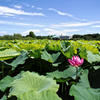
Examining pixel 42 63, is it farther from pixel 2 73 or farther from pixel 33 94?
pixel 33 94

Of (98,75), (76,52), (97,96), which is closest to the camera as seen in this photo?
(97,96)

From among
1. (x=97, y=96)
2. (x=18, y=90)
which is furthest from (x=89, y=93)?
(x=18, y=90)

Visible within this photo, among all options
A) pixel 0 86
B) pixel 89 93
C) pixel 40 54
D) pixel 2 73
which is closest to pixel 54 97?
pixel 89 93

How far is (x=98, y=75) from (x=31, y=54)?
0.66 meters

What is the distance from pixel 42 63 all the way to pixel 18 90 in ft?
2.38

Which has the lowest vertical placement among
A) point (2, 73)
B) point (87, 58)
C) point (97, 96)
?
point (2, 73)

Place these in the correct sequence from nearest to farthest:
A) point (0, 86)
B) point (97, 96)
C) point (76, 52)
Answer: point (97, 96) < point (0, 86) < point (76, 52)

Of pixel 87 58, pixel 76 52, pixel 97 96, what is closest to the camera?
pixel 97 96

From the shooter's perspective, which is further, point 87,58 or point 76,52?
point 76,52

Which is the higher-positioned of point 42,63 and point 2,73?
point 42,63

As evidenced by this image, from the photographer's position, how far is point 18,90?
1.01 meters

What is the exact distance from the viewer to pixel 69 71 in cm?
145

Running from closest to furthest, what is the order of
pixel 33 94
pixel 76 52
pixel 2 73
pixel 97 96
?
pixel 33 94 → pixel 97 96 → pixel 2 73 → pixel 76 52

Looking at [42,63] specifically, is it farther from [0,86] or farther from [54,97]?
[54,97]
